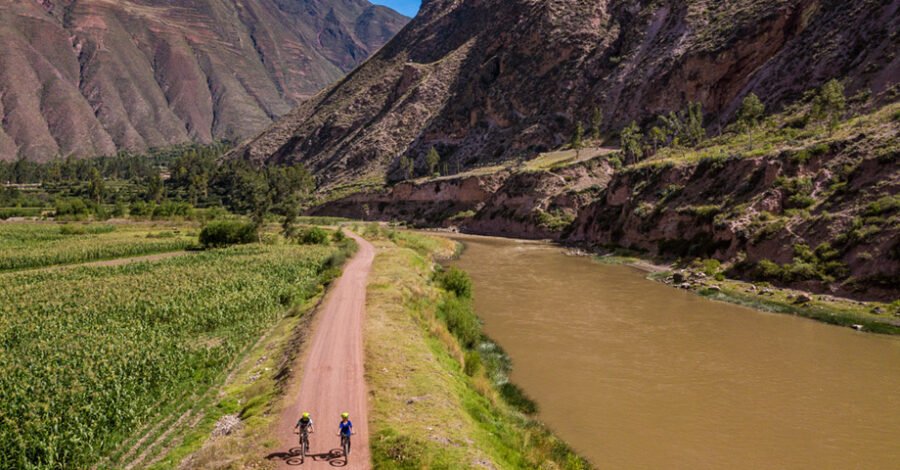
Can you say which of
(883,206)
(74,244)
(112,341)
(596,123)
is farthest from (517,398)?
(596,123)

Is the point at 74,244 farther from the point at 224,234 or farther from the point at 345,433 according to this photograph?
the point at 345,433

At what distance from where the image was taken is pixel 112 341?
97.5 feet

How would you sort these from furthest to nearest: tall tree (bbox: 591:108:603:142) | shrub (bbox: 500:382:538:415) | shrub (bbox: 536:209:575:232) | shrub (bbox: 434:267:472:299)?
tall tree (bbox: 591:108:603:142) < shrub (bbox: 536:209:575:232) < shrub (bbox: 434:267:472:299) < shrub (bbox: 500:382:538:415)

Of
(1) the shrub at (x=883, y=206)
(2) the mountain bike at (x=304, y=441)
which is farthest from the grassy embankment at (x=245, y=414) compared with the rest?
(1) the shrub at (x=883, y=206)

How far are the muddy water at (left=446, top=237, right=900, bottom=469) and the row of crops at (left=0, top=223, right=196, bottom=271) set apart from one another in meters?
60.2

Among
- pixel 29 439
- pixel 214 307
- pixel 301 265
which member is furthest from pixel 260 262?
pixel 29 439

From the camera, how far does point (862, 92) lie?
72438 millimetres

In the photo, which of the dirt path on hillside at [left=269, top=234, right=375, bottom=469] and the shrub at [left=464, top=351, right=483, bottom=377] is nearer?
the dirt path on hillside at [left=269, top=234, right=375, bottom=469]

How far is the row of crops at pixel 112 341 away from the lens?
748 inches

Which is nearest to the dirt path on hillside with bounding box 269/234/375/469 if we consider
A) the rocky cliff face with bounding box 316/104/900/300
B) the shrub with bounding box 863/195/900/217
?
the rocky cliff face with bounding box 316/104/900/300

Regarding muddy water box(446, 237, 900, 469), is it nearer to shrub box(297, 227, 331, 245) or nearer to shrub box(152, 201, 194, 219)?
shrub box(297, 227, 331, 245)

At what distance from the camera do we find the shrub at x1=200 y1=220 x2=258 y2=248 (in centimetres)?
8444

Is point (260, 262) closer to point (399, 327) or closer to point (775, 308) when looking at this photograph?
point (399, 327)

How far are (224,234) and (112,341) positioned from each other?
59.2m
